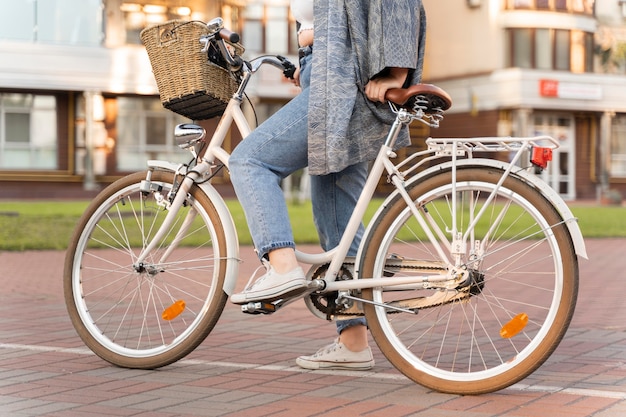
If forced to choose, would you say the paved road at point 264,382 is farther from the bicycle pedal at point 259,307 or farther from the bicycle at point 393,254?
the bicycle pedal at point 259,307

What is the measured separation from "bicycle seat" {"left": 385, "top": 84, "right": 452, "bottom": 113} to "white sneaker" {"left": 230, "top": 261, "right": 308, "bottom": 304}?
2.42ft

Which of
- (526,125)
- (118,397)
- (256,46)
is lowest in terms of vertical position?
(118,397)

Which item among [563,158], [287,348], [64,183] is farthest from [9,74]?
[287,348]

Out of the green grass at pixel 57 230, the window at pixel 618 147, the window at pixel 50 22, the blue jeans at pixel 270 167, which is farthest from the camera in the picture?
Answer: the window at pixel 618 147

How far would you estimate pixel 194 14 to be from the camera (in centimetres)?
3931

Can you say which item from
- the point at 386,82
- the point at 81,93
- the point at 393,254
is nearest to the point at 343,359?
the point at 393,254

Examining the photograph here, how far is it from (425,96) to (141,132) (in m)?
35.9

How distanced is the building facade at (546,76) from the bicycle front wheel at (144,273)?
122ft

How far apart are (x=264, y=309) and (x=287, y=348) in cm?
108

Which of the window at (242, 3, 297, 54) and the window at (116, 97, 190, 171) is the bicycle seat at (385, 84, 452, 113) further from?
the window at (242, 3, 297, 54)

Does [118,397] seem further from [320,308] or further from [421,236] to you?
[421,236]

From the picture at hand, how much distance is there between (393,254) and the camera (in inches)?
163

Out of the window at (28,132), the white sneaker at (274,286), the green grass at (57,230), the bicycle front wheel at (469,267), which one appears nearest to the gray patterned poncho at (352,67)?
the bicycle front wheel at (469,267)

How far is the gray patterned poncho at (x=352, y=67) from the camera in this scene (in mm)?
4078
